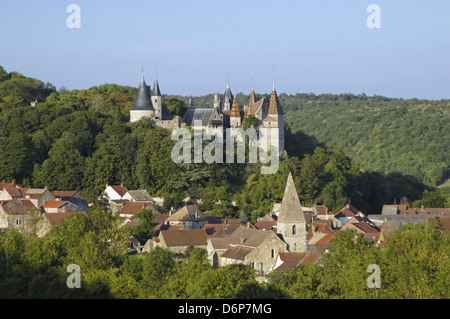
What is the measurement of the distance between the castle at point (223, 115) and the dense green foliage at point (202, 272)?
20362 millimetres

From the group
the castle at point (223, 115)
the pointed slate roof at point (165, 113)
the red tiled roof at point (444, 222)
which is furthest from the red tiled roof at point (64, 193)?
the red tiled roof at point (444, 222)

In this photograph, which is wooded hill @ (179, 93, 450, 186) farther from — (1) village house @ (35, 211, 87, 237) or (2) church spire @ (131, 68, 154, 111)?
(1) village house @ (35, 211, 87, 237)

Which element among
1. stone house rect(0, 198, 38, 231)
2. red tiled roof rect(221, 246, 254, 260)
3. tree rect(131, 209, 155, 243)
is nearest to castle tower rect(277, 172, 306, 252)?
red tiled roof rect(221, 246, 254, 260)

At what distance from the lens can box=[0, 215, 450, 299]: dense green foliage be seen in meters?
32.8

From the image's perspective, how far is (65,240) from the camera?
43.9m

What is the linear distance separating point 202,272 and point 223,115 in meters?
31.8

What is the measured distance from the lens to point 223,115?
6581 cm

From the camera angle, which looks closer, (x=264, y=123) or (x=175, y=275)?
(x=175, y=275)

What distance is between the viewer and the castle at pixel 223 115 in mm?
64062

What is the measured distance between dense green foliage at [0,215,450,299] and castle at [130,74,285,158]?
20.4 meters

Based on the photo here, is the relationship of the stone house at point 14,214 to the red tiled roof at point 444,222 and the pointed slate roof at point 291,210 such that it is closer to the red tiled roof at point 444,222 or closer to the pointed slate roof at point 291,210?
the pointed slate roof at point 291,210
